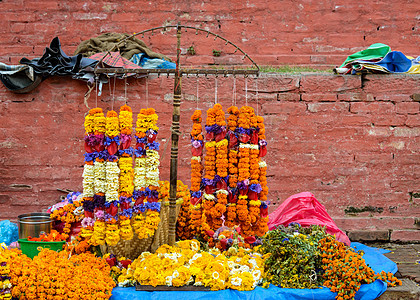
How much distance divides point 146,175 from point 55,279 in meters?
1.16

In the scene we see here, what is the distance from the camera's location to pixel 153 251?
4.27 meters

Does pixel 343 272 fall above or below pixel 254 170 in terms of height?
below

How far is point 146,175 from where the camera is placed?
397 cm

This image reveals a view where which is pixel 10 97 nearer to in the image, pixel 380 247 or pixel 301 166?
pixel 301 166

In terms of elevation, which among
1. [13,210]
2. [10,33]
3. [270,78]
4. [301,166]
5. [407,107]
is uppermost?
[10,33]

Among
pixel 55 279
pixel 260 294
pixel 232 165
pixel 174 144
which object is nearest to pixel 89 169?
pixel 174 144

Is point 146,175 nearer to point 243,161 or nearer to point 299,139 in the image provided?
point 243,161

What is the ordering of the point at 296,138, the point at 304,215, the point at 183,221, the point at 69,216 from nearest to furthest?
the point at 69,216 < the point at 183,221 < the point at 304,215 < the point at 296,138

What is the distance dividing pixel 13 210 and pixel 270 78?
3756mm

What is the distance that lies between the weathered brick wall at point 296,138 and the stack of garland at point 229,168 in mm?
1370

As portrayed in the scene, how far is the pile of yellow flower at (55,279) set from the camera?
3.35 metres

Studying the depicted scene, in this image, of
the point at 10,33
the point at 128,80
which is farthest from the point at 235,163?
the point at 10,33

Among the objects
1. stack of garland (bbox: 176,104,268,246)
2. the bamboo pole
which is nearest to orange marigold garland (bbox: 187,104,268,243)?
stack of garland (bbox: 176,104,268,246)

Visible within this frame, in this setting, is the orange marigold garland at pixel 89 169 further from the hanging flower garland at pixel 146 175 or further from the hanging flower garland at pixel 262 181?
the hanging flower garland at pixel 262 181
